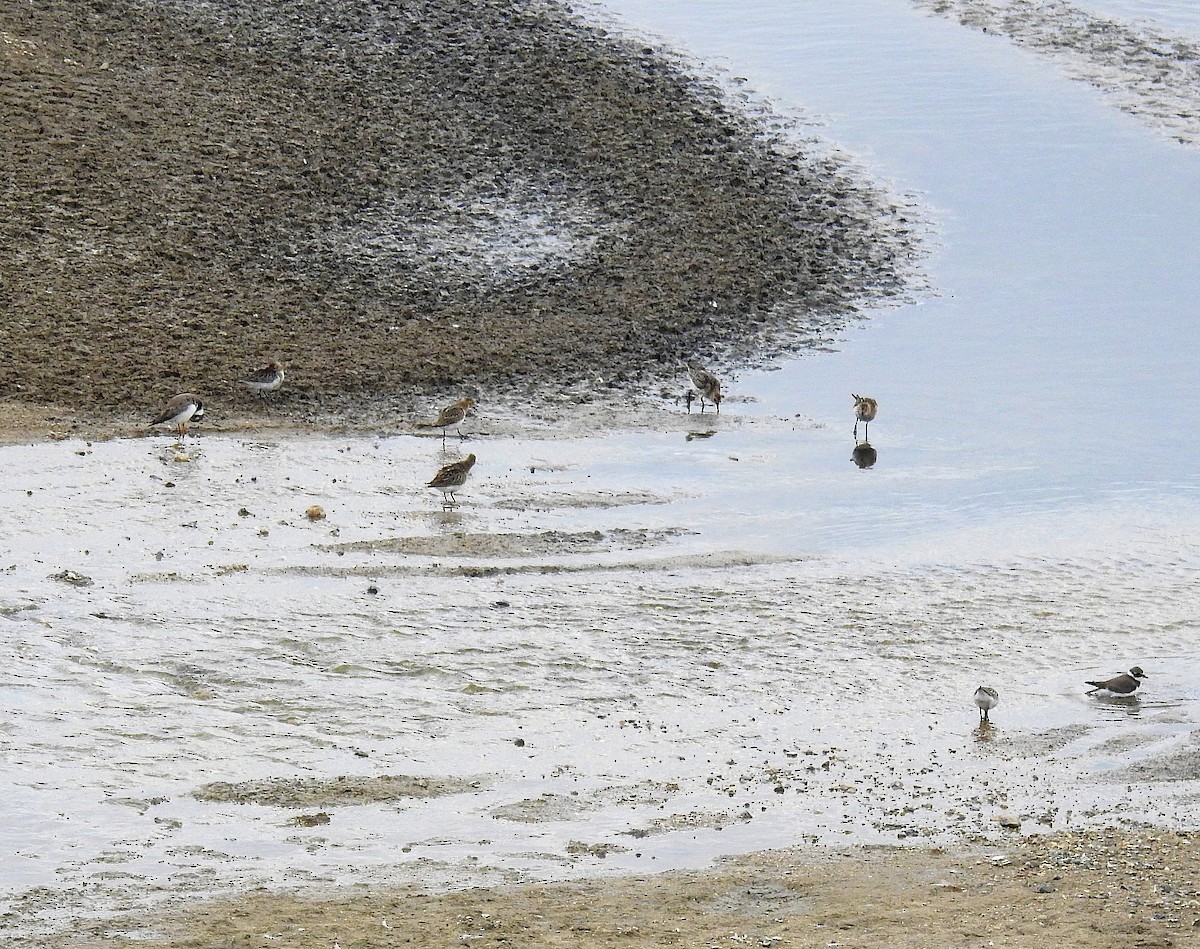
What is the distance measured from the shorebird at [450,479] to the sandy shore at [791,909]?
575 centimetres

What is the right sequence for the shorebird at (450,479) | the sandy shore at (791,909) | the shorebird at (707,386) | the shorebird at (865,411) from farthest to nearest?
the shorebird at (707,386)
the shorebird at (865,411)
the shorebird at (450,479)
the sandy shore at (791,909)

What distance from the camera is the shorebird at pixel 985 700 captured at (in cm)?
1048

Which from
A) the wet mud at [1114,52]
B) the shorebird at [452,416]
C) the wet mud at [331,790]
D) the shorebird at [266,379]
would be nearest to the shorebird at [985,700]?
the wet mud at [331,790]

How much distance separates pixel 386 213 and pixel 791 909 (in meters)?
13.4

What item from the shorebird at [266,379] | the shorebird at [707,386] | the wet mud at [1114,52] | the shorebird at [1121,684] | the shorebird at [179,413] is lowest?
the shorebird at [1121,684]

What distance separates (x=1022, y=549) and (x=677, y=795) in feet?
17.1

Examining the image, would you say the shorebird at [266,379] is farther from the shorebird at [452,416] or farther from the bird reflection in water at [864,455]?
the bird reflection in water at [864,455]

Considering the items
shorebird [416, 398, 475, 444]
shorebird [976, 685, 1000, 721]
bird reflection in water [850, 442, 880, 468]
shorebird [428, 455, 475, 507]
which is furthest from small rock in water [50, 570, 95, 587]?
bird reflection in water [850, 442, 880, 468]

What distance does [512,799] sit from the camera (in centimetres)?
930

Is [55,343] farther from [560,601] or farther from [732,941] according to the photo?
[732,941]

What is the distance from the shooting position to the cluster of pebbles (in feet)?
55.5

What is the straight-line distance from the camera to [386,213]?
20078mm

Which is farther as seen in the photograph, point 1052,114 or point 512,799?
point 1052,114

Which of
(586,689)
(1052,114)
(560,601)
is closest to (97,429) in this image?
(560,601)
